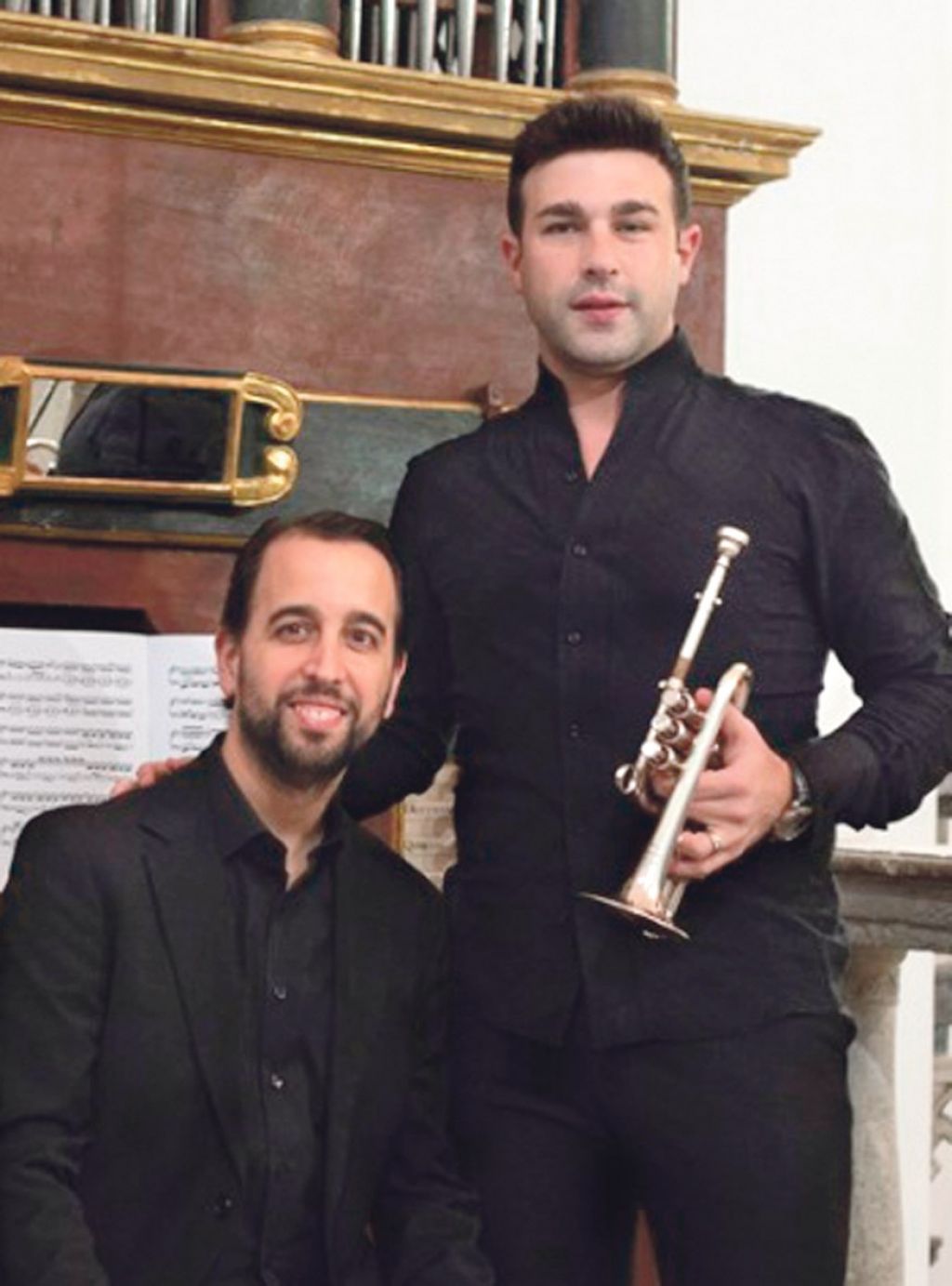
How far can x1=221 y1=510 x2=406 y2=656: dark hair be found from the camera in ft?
9.74

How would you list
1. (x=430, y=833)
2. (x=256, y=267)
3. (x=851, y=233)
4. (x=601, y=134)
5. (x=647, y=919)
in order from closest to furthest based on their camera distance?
(x=647, y=919) → (x=601, y=134) → (x=256, y=267) → (x=430, y=833) → (x=851, y=233)

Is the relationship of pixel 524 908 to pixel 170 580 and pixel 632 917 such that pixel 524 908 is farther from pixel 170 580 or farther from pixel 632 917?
pixel 170 580

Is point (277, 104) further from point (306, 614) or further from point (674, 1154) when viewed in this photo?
point (674, 1154)

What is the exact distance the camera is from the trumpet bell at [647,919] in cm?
269

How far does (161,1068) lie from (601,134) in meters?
1.03

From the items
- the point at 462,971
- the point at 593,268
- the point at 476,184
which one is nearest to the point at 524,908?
the point at 462,971

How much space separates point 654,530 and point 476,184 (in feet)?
4.63

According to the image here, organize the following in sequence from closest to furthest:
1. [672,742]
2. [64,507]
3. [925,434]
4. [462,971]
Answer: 1. [672,742]
2. [462,971]
3. [64,507]
4. [925,434]

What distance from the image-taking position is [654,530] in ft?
9.46

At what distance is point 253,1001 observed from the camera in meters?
2.89

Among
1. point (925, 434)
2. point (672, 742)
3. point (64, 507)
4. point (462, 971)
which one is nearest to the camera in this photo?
point (672, 742)

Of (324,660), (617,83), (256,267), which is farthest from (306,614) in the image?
(617,83)

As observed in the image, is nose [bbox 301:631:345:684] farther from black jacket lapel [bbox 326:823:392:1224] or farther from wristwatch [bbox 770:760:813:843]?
wristwatch [bbox 770:760:813:843]

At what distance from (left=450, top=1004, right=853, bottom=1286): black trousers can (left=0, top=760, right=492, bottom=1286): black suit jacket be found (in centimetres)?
10
